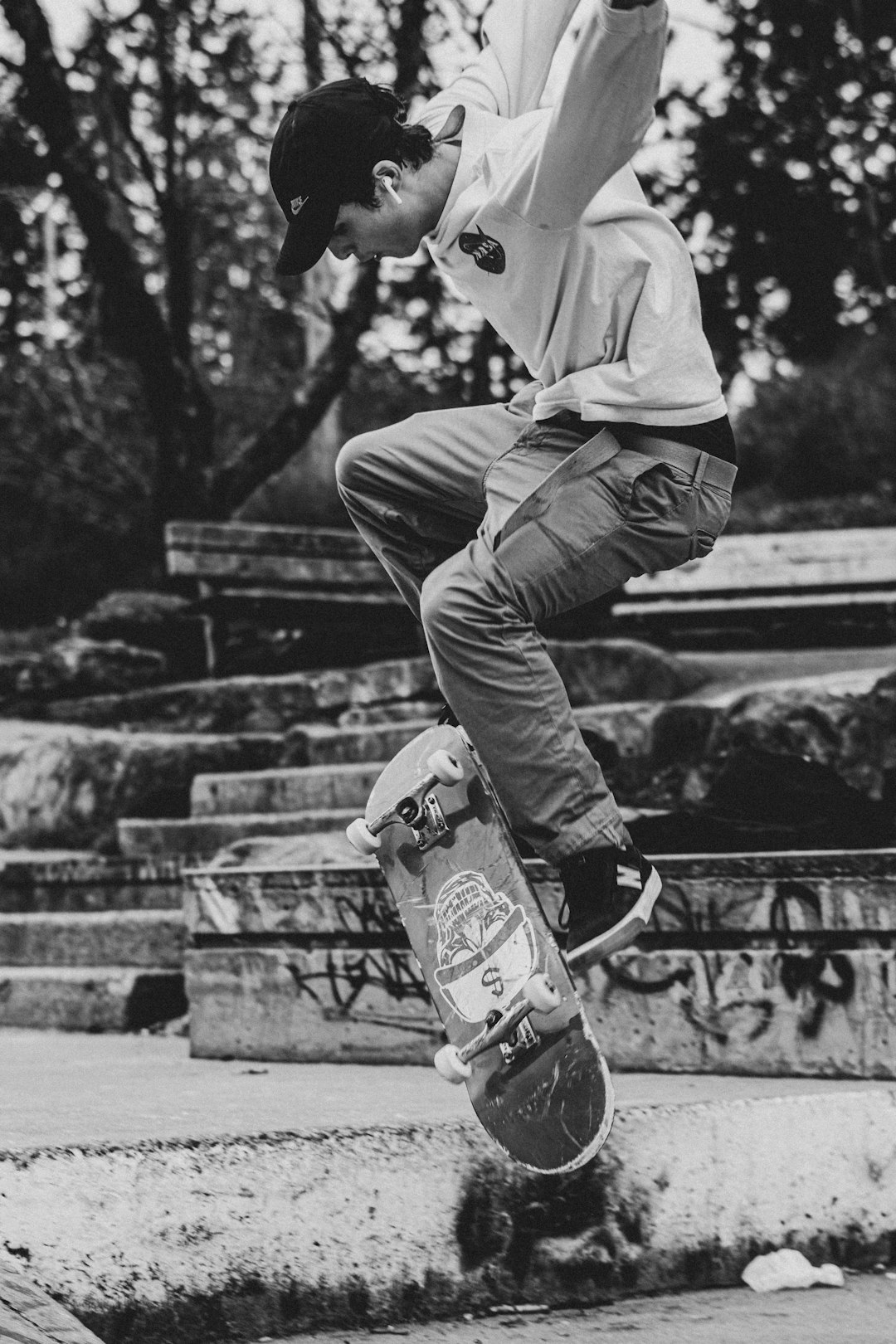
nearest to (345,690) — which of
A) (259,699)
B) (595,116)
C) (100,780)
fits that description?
(259,699)

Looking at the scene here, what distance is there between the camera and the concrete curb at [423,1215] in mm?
2301

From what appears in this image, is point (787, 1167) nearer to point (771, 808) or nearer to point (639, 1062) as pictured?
point (639, 1062)

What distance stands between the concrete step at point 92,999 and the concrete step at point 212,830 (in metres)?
0.74

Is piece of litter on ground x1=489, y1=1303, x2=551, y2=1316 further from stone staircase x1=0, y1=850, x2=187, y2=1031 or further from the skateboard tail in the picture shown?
stone staircase x1=0, y1=850, x2=187, y2=1031

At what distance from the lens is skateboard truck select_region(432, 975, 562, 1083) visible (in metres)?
2.52

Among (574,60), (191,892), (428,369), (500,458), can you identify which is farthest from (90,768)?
(428,369)

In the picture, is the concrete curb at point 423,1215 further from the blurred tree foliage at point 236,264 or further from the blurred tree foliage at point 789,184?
the blurred tree foliage at point 789,184

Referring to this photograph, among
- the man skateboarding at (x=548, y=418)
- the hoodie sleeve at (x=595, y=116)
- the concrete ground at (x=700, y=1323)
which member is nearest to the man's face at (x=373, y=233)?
the man skateboarding at (x=548, y=418)

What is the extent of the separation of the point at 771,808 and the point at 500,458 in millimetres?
1731

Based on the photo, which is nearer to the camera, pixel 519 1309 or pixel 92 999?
pixel 519 1309

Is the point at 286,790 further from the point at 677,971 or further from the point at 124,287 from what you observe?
the point at 124,287

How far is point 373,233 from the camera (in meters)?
2.75

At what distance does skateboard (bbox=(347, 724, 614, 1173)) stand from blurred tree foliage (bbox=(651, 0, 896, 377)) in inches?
529

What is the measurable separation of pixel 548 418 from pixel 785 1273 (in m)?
1.74
